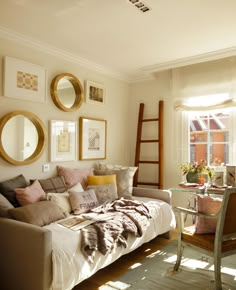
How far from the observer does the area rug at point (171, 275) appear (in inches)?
88.5

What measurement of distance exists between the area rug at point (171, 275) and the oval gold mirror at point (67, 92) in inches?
83.4

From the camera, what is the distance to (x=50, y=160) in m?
3.21

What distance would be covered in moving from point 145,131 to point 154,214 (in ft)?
5.71

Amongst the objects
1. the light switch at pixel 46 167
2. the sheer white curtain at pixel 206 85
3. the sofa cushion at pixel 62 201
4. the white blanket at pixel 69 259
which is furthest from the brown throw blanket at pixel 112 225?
the sheer white curtain at pixel 206 85

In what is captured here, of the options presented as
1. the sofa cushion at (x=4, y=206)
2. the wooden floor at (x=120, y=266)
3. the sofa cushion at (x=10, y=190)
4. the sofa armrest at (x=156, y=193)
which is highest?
the sofa cushion at (x=10, y=190)

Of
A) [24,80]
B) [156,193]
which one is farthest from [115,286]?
[24,80]

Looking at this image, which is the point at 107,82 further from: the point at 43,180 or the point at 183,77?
the point at 43,180

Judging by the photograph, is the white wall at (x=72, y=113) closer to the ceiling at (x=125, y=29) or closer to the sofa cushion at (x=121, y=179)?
the ceiling at (x=125, y=29)

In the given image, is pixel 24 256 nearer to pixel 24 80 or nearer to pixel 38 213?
pixel 38 213

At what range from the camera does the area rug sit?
88.5 inches

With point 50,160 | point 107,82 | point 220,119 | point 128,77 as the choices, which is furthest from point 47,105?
point 220,119

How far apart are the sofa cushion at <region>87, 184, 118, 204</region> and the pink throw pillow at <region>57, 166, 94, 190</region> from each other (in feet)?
0.68

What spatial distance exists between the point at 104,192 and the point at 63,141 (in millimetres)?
877

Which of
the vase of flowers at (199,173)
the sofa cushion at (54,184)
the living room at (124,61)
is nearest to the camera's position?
the living room at (124,61)
